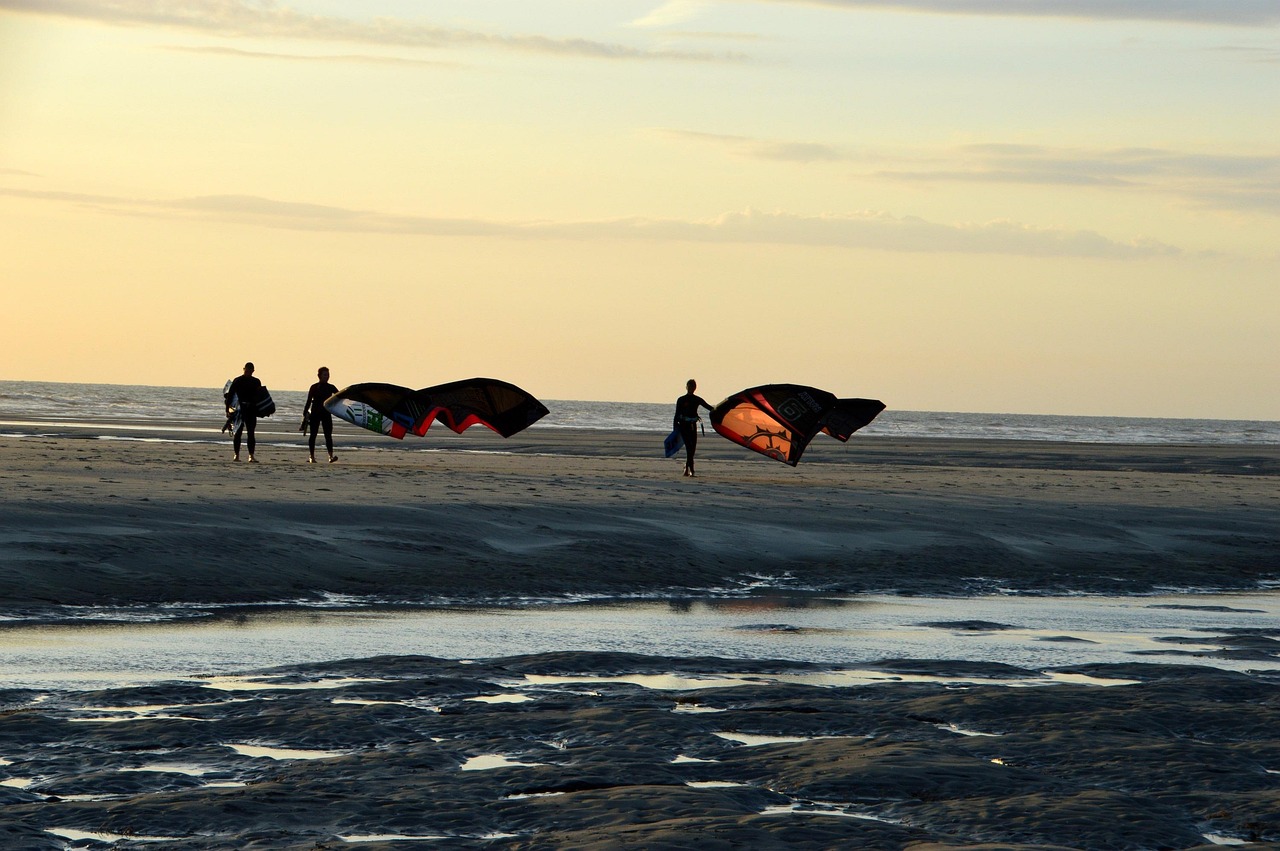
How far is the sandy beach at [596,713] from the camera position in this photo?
6.25 metres

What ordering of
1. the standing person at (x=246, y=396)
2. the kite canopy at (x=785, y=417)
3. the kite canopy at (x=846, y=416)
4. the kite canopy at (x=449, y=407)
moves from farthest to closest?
the kite canopy at (x=449, y=407) → the kite canopy at (x=846, y=416) → the kite canopy at (x=785, y=417) → the standing person at (x=246, y=396)

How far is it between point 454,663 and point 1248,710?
16.8ft

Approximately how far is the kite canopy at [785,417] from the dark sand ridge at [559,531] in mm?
886

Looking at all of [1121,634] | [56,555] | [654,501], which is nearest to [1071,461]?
[654,501]

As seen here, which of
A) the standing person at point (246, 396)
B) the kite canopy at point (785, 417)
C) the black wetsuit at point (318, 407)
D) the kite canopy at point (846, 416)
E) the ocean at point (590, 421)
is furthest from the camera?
the ocean at point (590, 421)

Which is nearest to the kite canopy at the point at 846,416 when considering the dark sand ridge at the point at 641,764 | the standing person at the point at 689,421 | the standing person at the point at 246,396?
the standing person at the point at 689,421

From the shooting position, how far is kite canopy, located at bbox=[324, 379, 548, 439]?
31.1 m

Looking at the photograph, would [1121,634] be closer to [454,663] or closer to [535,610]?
[535,610]

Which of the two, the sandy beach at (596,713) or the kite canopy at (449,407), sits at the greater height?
the kite canopy at (449,407)

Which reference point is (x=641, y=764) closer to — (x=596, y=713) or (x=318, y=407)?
(x=596, y=713)

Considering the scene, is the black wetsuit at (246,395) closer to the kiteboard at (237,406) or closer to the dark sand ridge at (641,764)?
the kiteboard at (237,406)

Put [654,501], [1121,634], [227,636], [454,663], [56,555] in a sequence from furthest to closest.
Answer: [654,501], [56,555], [1121,634], [227,636], [454,663]

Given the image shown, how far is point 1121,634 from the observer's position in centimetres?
1280

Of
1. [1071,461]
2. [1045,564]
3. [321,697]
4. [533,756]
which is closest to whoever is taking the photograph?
[533,756]
